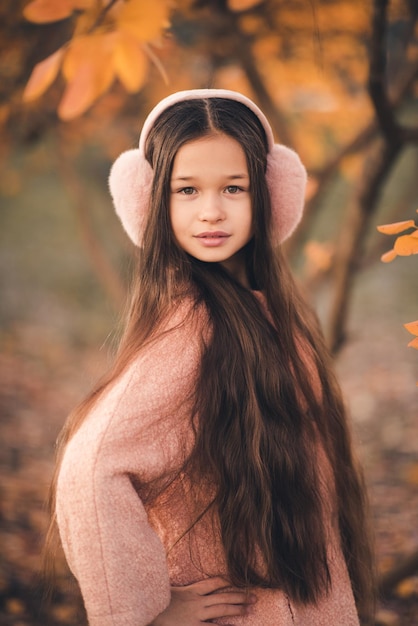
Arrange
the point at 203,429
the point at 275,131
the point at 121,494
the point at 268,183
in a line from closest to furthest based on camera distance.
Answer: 1. the point at 121,494
2. the point at 203,429
3. the point at 268,183
4. the point at 275,131

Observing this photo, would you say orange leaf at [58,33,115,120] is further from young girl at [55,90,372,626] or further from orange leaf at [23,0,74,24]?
young girl at [55,90,372,626]

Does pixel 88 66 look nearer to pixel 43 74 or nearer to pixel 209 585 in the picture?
pixel 43 74

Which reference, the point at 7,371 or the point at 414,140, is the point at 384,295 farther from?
the point at 414,140

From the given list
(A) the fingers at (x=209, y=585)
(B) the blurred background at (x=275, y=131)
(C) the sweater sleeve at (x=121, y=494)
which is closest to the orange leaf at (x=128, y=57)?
(B) the blurred background at (x=275, y=131)

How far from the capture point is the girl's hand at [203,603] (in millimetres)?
1462

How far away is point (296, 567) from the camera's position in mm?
1542

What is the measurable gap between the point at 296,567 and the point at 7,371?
5.41 meters

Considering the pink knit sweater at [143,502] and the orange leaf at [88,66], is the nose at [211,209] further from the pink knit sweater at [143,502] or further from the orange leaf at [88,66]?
the orange leaf at [88,66]

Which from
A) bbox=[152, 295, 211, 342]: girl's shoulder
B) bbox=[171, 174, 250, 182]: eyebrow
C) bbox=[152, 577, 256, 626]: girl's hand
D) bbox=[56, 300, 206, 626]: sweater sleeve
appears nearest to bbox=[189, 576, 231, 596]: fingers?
bbox=[152, 577, 256, 626]: girl's hand

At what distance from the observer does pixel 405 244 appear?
4.95ft

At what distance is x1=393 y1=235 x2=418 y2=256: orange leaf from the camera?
59.2 inches

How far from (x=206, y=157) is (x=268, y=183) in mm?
247

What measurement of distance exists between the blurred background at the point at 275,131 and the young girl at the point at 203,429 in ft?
1.08

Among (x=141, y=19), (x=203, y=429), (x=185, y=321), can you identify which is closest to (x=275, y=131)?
(x=141, y=19)
